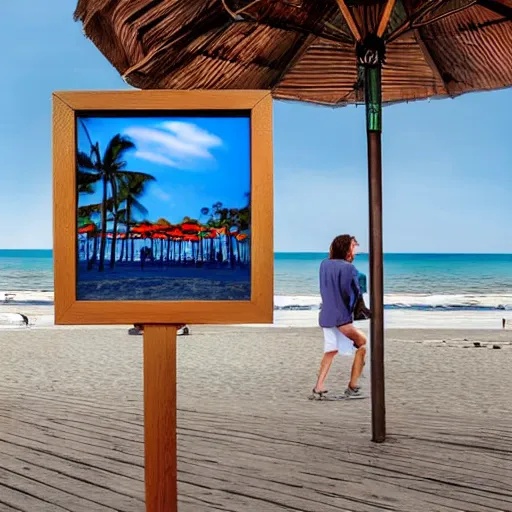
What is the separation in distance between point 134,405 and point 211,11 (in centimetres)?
326

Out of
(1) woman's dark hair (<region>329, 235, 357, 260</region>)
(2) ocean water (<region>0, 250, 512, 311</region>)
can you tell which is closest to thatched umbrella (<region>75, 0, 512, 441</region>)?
(1) woman's dark hair (<region>329, 235, 357, 260</region>)

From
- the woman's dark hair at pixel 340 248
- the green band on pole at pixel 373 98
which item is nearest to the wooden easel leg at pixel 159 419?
the green band on pole at pixel 373 98

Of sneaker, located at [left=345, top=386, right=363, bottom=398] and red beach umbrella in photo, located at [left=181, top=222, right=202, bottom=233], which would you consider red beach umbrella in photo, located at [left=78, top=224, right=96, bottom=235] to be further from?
sneaker, located at [left=345, top=386, right=363, bottom=398]

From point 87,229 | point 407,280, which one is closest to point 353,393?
point 87,229

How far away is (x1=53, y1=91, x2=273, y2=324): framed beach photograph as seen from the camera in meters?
2.81

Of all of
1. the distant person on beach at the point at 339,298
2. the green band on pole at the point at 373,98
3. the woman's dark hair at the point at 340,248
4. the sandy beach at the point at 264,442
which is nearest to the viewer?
the sandy beach at the point at 264,442

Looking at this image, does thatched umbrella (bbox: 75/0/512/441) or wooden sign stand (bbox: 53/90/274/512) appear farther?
thatched umbrella (bbox: 75/0/512/441)

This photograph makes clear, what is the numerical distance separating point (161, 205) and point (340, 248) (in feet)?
14.5

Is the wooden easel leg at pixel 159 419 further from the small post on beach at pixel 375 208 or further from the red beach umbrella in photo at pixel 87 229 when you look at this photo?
the small post on beach at pixel 375 208

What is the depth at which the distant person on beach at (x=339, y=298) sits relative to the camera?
6980 mm

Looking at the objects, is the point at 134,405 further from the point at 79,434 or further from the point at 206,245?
the point at 206,245

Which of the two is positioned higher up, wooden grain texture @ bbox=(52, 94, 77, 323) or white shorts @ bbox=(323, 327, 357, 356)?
wooden grain texture @ bbox=(52, 94, 77, 323)

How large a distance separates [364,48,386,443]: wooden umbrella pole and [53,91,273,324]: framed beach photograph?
207cm

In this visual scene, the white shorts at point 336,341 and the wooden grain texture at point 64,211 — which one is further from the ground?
the wooden grain texture at point 64,211
